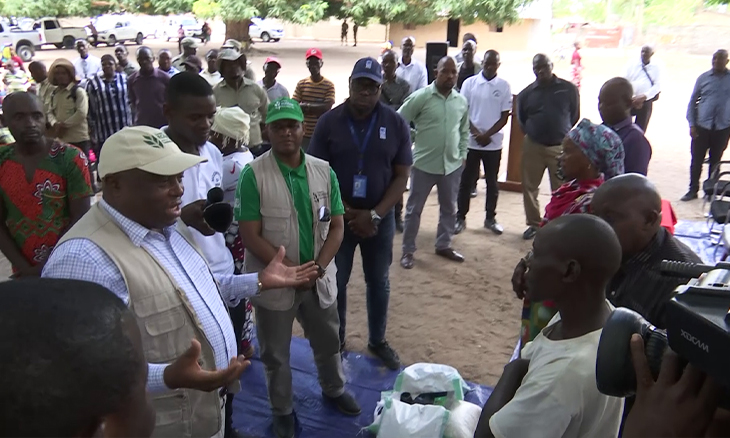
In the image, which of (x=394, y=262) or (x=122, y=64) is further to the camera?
(x=122, y=64)

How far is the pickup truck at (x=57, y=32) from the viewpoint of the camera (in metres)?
25.1

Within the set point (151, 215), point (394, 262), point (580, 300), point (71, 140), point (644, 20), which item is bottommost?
point (394, 262)

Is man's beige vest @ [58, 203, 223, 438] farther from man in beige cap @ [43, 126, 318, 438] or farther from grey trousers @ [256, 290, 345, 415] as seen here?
grey trousers @ [256, 290, 345, 415]

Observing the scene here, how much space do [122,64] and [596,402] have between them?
978cm

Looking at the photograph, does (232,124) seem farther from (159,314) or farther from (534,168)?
(534,168)

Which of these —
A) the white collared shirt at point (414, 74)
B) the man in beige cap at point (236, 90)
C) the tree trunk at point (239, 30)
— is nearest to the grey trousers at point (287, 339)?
the man in beige cap at point (236, 90)

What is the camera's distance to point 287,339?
314cm

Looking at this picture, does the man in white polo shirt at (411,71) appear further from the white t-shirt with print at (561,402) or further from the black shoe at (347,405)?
the white t-shirt with print at (561,402)

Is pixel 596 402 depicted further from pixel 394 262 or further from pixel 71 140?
pixel 71 140

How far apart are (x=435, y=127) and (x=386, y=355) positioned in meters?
2.40

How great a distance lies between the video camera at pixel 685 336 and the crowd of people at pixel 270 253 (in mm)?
43

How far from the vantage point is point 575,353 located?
1564mm

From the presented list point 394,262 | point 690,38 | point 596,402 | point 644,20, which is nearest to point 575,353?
point 596,402

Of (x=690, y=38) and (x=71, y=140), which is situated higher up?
(x=690, y=38)
